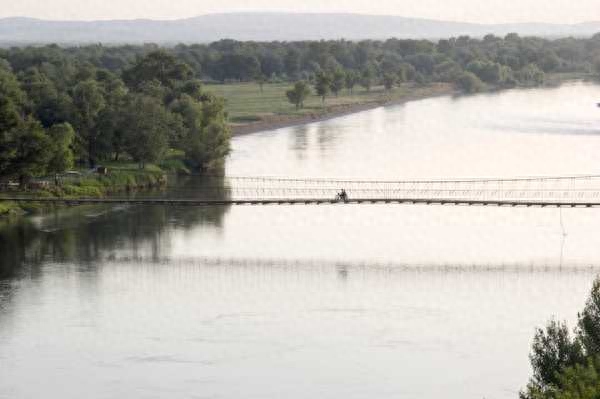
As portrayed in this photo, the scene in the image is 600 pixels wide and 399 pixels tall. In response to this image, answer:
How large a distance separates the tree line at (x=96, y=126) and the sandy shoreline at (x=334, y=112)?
28.9 feet

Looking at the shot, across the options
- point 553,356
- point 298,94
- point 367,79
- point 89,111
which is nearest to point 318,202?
point 89,111

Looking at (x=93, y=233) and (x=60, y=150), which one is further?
(x=60, y=150)

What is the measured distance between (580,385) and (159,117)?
87.2 feet

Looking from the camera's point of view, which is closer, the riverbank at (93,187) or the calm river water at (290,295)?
the calm river water at (290,295)

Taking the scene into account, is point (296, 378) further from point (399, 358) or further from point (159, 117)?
point (159, 117)

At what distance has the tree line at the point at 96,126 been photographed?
34.6 m

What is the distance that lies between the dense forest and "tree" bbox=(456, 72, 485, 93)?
0.26 feet

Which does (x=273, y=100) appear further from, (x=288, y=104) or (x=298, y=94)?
(x=298, y=94)

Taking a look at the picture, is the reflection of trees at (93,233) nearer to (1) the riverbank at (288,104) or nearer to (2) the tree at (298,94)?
(1) the riverbank at (288,104)

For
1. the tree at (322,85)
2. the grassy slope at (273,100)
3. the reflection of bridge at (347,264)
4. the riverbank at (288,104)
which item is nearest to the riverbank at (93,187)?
the reflection of bridge at (347,264)

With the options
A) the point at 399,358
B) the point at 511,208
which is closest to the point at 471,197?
the point at 511,208

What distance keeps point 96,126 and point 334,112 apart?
882 inches

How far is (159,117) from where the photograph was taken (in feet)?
129

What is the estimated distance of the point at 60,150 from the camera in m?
35.5
